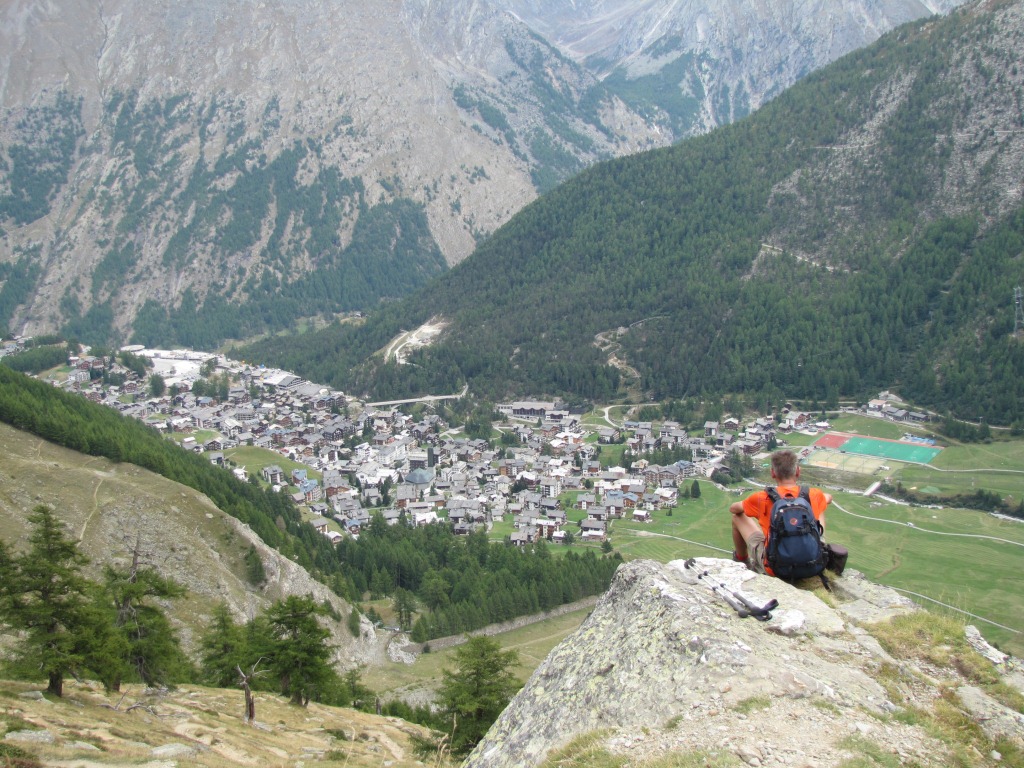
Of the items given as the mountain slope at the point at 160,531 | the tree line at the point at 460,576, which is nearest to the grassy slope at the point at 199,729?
the mountain slope at the point at 160,531

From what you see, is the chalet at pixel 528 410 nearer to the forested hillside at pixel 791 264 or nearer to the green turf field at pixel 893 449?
the forested hillside at pixel 791 264

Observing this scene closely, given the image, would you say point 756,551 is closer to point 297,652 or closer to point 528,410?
point 297,652

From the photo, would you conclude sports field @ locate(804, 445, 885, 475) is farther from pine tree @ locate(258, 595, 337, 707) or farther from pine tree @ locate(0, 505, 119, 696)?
pine tree @ locate(0, 505, 119, 696)

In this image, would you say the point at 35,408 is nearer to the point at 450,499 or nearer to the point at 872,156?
the point at 450,499

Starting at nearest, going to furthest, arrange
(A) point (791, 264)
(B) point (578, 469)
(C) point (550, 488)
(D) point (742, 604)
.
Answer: (D) point (742, 604) < (C) point (550, 488) < (B) point (578, 469) < (A) point (791, 264)

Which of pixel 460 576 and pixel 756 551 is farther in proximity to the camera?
pixel 460 576

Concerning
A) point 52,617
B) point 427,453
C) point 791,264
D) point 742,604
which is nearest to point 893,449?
point 791,264

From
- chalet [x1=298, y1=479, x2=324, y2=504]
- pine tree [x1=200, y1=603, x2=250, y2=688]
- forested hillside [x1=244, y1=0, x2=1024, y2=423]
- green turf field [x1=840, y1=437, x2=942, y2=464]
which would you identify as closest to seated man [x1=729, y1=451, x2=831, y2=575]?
pine tree [x1=200, y1=603, x2=250, y2=688]
